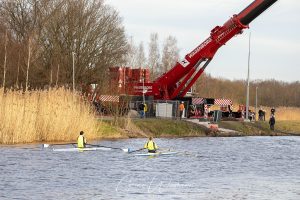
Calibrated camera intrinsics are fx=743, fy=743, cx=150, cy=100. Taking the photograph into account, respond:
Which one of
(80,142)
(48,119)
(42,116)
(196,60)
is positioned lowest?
(80,142)

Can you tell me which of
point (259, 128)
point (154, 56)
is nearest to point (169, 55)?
point (154, 56)

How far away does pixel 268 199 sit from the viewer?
22953mm

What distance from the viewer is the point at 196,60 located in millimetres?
54062

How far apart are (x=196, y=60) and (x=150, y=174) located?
83.2 ft

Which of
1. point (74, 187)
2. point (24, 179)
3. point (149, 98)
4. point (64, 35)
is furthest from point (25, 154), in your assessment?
point (64, 35)

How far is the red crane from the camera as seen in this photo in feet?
166

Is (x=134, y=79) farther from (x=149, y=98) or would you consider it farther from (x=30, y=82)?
(x=30, y=82)

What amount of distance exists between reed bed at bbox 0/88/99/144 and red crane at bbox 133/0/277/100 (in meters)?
13.1

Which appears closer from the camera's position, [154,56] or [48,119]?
[48,119]

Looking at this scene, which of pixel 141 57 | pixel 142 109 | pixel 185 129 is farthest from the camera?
pixel 141 57

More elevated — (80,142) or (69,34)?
(69,34)

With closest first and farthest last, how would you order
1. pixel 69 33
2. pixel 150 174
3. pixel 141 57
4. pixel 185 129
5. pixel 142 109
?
pixel 150 174
pixel 185 129
pixel 142 109
pixel 69 33
pixel 141 57

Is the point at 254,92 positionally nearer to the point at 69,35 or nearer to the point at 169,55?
the point at 169,55

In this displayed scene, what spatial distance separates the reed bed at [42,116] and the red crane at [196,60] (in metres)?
13.1
